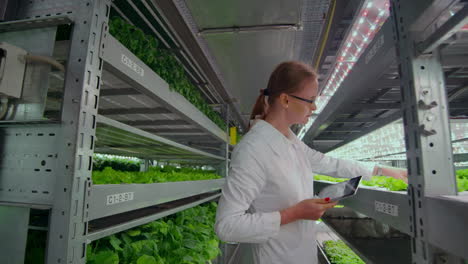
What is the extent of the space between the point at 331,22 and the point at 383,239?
1.78 metres

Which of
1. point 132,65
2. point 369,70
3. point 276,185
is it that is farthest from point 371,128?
point 132,65

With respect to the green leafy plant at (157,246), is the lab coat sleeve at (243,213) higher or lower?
higher

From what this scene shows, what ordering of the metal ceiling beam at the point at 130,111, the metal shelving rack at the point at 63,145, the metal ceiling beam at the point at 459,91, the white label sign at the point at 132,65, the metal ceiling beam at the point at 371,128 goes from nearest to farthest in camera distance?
the metal shelving rack at the point at 63,145
the metal ceiling beam at the point at 459,91
the white label sign at the point at 132,65
the metal ceiling beam at the point at 371,128
the metal ceiling beam at the point at 130,111

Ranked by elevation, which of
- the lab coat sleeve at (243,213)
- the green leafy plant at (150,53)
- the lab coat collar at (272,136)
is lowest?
the lab coat sleeve at (243,213)

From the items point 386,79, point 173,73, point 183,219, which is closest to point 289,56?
point 173,73

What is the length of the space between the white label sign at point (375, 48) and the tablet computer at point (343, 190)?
2.03 ft

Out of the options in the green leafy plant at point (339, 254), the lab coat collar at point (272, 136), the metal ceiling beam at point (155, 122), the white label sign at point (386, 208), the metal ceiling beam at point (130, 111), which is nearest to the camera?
the white label sign at point (386, 208)

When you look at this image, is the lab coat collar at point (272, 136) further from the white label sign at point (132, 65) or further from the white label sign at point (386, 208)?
the white label sign at point (132, 65)

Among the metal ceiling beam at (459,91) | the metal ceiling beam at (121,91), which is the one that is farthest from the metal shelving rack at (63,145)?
the metal ceiling beam at (459,91)

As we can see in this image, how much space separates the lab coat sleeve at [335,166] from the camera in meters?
1.76

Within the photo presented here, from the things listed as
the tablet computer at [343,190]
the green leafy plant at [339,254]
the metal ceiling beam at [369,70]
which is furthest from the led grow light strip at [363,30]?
the green leafy plant at [339,254]

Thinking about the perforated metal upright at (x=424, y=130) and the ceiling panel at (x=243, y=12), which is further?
the ceiling panel at (x=243, y=12)

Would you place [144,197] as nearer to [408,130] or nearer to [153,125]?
[408,130]

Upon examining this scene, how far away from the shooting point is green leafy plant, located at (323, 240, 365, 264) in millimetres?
3012
